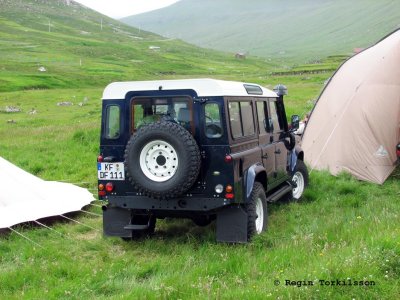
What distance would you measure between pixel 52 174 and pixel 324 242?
899 cm

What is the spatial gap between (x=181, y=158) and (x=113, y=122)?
4.94 ft

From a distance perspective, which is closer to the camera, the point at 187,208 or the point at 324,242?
the point at 324,242

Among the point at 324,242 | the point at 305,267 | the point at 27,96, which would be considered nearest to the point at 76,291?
the point at 305,267

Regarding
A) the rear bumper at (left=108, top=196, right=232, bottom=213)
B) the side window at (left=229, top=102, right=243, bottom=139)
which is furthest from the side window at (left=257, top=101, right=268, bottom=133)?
the rear bumper at (left=108, top=196, right=232, bottom=213)

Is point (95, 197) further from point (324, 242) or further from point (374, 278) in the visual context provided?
point (374, 278)

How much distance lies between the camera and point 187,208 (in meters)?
7.43

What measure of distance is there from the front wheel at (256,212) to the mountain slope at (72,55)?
48107mm

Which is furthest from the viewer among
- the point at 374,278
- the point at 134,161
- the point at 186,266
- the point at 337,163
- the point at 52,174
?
the point at 52,174

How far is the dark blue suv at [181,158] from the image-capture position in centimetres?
718

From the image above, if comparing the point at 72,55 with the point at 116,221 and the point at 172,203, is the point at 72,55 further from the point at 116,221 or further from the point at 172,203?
the point at 172,203

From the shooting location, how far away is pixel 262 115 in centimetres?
916

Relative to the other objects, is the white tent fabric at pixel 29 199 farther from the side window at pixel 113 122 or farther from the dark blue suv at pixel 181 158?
the side window at pixel 113 122

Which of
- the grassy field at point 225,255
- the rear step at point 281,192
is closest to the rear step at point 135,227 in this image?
the grassy field at point 225,255

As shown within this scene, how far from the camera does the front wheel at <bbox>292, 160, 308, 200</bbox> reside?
35.3 ft
